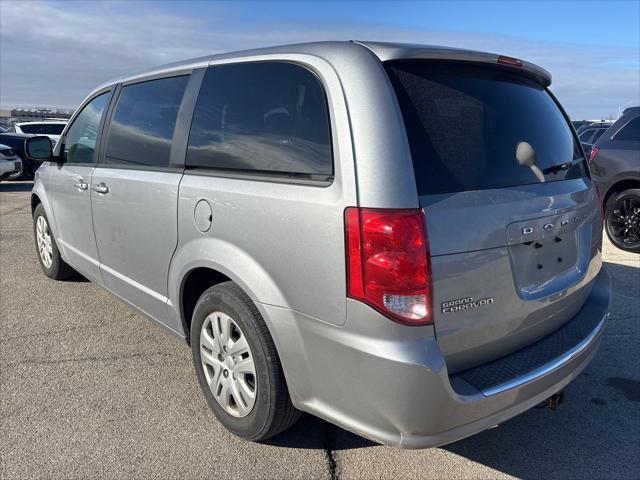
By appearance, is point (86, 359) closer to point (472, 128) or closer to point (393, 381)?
point (393, 381)

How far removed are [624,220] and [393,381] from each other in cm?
643

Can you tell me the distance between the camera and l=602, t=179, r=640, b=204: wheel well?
7.07 metres

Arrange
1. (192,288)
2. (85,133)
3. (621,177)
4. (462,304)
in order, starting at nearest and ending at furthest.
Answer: (462,304)
(192,288)
(85,133)
(621,177)

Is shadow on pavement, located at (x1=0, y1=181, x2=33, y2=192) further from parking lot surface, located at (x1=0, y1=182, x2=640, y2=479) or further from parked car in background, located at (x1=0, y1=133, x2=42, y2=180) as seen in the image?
parking lot surface, located at (x1=0, y1=182, x2=640, y2=479)

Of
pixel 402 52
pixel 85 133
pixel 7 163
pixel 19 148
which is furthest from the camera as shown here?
pixel 19 148

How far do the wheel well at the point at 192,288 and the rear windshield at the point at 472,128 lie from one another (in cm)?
135

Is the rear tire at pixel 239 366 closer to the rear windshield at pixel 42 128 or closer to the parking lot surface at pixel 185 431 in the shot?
the parking lot surface at pixel 185 431

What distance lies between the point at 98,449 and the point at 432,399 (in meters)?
1.75

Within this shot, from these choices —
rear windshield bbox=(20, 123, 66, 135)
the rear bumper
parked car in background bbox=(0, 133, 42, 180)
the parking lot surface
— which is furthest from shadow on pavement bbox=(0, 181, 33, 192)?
the rear bumper

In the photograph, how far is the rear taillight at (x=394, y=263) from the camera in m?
1.97

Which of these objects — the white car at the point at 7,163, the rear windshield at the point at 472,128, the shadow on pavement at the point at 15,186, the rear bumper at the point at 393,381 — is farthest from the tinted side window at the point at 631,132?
the white car at the point at 7,163

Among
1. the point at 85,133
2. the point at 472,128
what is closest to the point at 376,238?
the point at 472,128

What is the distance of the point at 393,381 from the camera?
1977 mm

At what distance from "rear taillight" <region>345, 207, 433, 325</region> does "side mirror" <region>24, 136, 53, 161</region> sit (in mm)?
3537
